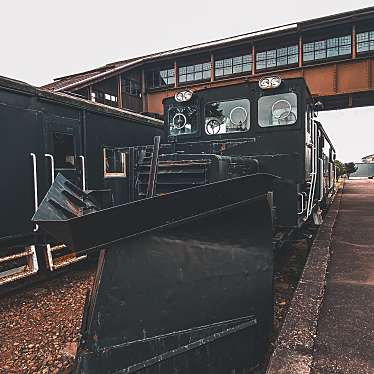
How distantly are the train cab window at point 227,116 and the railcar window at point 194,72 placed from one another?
520 inches

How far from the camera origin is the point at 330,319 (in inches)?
117

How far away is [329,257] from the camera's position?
16.5 feet

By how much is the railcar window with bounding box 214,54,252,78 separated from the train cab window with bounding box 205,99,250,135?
12933 millimetres

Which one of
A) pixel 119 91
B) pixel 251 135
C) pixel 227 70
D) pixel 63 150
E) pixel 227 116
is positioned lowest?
pixel 63 150

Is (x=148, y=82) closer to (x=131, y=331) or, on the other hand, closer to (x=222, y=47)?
(x=222, y=47)

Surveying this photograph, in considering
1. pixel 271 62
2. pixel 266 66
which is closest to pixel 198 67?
pixel 266 66

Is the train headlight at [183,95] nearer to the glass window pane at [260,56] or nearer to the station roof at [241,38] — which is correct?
the station roof at [241,38]

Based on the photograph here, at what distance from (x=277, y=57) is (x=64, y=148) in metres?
14.3

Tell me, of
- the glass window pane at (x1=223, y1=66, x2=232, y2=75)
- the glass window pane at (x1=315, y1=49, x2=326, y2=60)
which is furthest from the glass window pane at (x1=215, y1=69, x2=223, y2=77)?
the glass window pane at (x1=315, y1=49, x2=326, y2=60)

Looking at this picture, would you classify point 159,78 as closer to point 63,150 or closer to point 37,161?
point 63,150

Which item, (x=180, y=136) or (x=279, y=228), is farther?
(x=180, y=136)

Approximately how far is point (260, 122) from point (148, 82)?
15.3 meters

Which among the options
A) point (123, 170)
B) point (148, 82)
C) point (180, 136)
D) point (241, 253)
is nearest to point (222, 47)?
point (148, 82)

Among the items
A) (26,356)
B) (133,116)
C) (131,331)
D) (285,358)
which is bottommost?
(26,356)
